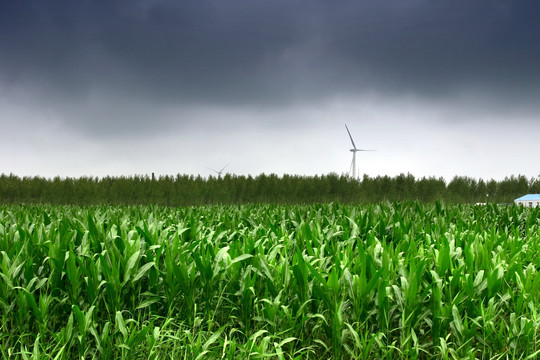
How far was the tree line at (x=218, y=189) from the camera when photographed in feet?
85.4

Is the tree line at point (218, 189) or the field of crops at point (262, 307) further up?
the tree line at point (218, 189)

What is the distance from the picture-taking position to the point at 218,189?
2683cm

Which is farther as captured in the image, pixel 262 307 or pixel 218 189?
pixel 218 189

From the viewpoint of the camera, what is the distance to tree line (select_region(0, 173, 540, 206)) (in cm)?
2602

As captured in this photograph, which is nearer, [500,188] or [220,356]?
[220,356]

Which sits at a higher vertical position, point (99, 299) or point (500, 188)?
point (500, 188)

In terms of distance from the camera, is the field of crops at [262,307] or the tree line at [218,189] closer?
the field of crops at [262,307]

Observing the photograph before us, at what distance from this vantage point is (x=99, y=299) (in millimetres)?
3457

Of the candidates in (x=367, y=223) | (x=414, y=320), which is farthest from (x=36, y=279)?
(x=367, y=223)

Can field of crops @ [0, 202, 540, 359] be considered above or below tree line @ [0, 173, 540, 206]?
below

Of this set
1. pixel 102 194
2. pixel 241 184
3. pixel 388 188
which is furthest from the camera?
pixel 388 188

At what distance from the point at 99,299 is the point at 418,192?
29.8 metres

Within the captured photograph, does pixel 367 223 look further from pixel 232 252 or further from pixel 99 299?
pixel 99 299

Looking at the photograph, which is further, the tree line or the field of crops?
the tree line
